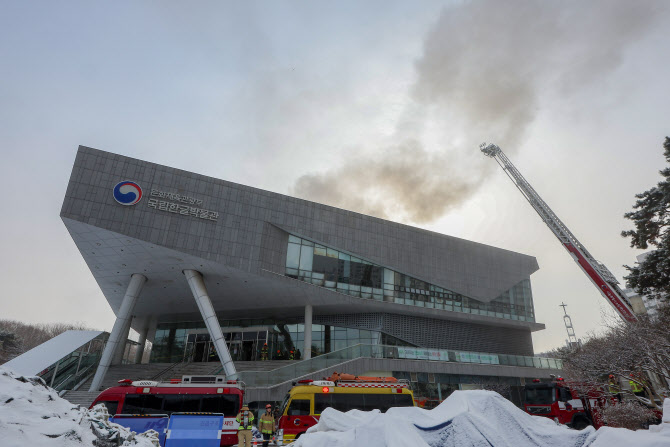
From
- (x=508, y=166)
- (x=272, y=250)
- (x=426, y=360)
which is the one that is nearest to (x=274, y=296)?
(x=272, y=250)

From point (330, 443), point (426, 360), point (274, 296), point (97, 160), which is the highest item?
point (97, 160)

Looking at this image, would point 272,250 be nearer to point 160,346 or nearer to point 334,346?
point 334,346

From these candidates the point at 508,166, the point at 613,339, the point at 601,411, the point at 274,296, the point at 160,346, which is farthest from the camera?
the point at 160,346

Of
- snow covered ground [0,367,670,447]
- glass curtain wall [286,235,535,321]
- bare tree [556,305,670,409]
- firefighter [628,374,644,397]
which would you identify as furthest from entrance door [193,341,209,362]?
snow covered ground [0,367,670,447]

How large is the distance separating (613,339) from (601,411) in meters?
4.61

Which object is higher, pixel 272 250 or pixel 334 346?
pixel 272 250

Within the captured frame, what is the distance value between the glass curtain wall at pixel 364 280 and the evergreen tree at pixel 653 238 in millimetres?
18412

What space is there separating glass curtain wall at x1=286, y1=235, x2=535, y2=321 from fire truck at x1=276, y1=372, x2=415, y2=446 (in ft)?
53.0

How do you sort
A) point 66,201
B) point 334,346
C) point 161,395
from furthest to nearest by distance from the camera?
point 334,346 < point 66,201 < point 161,395

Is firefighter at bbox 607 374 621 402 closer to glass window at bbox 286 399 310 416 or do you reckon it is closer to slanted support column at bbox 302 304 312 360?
glass window at bbox 286 399 310 416

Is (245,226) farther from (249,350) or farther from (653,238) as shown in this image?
(653,238)

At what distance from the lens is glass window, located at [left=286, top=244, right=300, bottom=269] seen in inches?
1272

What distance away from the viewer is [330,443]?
170 inches

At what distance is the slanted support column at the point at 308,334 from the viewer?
109ft
